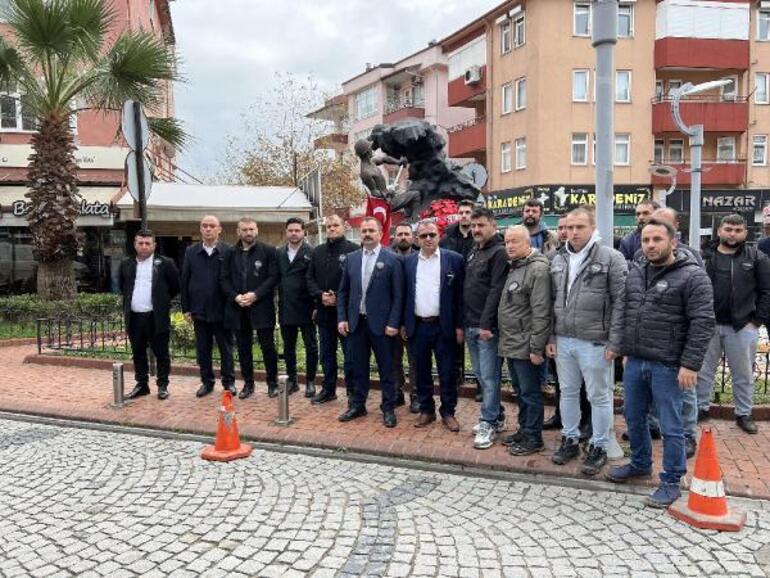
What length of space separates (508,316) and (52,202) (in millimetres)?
11538

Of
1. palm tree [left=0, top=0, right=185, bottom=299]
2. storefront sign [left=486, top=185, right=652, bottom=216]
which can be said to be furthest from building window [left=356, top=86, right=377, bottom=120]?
palm tree [left=0, top=0, right=185, bottom=299]

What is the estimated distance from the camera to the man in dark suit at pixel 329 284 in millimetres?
6938

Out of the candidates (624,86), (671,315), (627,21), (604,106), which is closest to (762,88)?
(624,86)

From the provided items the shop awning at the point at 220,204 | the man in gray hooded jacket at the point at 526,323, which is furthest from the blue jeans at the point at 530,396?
the shop awning at the point at 220,204

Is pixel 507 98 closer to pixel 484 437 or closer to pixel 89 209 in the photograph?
pixel 89 209

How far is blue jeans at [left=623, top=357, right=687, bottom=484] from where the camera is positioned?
14.3 ft

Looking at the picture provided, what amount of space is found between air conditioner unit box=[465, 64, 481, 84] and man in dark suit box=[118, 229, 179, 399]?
28.9 metres

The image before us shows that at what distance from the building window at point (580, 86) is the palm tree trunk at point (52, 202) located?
23491 mm

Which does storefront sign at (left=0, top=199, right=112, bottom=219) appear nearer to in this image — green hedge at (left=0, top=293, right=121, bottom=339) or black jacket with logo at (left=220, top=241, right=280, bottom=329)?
green hedge at (left=0, top=293, right=121, bottom=339)

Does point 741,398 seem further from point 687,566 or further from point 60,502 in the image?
point 60,502

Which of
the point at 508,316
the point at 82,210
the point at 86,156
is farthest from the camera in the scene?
the point at 86,156

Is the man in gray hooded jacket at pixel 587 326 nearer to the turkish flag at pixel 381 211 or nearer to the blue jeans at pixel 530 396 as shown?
the blue jeans at pixel 530 396

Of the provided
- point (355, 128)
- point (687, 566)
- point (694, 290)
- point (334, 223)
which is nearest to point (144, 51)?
point (334, 223)

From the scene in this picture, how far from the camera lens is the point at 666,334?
430 centimetres
